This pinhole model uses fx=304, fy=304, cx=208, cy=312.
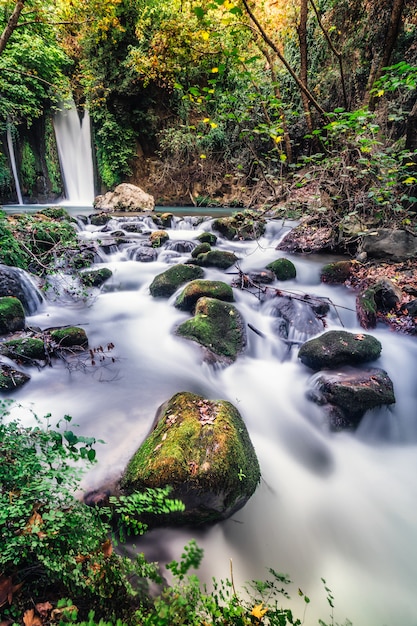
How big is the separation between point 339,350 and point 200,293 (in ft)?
8.24

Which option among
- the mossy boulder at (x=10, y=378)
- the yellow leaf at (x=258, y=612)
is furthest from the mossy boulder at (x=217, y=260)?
the yellow leaf at (x=258, y=612)

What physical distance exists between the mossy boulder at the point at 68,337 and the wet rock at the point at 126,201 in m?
12.4

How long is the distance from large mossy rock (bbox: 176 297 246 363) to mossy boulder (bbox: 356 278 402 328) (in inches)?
87.2

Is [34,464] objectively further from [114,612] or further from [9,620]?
[114,612]

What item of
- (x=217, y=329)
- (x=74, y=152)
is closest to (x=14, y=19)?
(x=217, y=329)

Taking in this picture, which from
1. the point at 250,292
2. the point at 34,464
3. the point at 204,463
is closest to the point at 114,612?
the point at 34,464

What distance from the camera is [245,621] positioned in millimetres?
1424

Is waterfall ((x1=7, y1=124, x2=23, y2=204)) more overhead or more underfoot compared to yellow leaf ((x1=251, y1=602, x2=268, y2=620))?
more overhead

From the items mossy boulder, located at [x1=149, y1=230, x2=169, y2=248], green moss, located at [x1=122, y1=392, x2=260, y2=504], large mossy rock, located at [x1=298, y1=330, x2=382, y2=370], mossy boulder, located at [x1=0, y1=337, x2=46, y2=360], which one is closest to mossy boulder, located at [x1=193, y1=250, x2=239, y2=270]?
mossy boulder, located at [x1=149, y1=230, x2=169, y2=248]

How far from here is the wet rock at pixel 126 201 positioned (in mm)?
15344

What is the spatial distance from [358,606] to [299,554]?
1.52 feet

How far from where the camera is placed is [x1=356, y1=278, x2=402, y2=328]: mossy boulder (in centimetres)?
539

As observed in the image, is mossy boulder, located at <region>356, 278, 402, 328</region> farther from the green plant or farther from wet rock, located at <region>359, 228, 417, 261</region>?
the green plant

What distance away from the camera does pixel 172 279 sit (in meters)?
6.27
